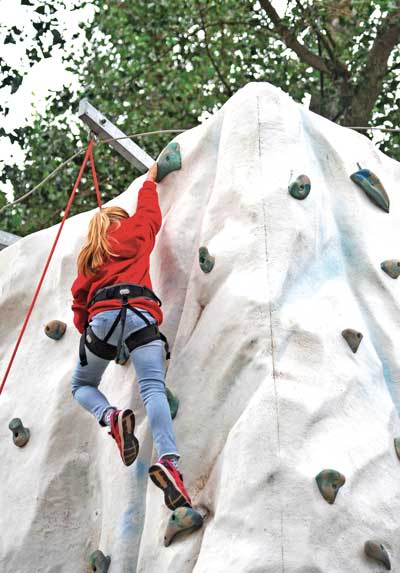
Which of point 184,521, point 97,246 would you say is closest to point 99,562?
point 184,521

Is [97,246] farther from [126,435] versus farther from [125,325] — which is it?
[126,435]

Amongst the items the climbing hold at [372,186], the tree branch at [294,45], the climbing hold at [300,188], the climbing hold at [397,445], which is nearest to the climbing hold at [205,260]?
the climbing hold at [300,188]

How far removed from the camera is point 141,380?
4.96m

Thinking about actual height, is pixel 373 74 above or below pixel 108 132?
above

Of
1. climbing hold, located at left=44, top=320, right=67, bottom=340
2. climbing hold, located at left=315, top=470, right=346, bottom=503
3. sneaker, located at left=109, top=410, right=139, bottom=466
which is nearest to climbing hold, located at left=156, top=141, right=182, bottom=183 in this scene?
climbing hold, located at left=44, top=320, right=67, bottom=340

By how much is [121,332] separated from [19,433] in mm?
1114

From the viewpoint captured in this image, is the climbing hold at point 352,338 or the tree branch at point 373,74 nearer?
the climbing hold at point 352,338

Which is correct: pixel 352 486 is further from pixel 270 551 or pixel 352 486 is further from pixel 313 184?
pixel 313 184

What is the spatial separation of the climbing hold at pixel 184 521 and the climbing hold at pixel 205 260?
1126mm

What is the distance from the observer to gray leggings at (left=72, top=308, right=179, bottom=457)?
15.8 ft

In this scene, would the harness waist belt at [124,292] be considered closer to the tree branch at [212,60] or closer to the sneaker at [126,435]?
the sneaker at [126,435]

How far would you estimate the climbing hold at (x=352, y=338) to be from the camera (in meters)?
4.96

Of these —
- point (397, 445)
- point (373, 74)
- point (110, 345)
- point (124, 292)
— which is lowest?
point (397, 445)

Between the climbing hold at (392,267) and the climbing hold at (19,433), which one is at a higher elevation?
the climbing hold at (392,267)
